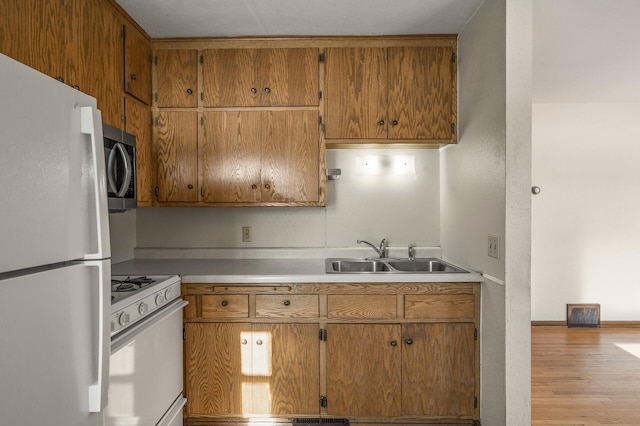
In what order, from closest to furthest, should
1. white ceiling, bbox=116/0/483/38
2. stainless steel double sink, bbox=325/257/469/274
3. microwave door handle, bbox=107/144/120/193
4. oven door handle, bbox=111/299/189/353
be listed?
oven door handle, bbox=111/299/189/353 < microwave door handle, bbox=107/144/120/193 < white ceiling, bbox=116/0/483/38 < stainless steel double sink, bbox=325/257/469/274

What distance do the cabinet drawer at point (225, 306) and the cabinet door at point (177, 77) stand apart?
1.35 m

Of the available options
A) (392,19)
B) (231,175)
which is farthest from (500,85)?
(231,175)

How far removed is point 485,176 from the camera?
220 centimetres

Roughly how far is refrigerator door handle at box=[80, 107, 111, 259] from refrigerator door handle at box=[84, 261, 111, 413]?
0.04 metres

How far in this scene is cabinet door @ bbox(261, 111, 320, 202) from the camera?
8.84ft

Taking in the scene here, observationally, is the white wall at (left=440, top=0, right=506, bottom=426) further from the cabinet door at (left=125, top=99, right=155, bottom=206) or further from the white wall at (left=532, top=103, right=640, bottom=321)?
the white wall at (left=532, top=103, right=640, bottom=321)

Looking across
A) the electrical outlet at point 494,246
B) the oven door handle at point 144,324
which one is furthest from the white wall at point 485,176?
the oven door handle at point 144,324

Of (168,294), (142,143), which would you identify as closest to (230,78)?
(142,143)

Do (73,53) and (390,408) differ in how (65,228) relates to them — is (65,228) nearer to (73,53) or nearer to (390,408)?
(73,53)

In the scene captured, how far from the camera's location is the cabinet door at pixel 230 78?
8.82 ft

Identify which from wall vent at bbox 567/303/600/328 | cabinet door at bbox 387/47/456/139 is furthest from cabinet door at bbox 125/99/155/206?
wall vent at bbox 567/303/600/328

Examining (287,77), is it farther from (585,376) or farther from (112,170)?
(585,376)

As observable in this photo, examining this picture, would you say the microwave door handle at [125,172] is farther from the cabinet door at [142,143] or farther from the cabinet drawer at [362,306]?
the cabinet drawer at [362,306]

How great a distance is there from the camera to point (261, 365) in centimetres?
231
